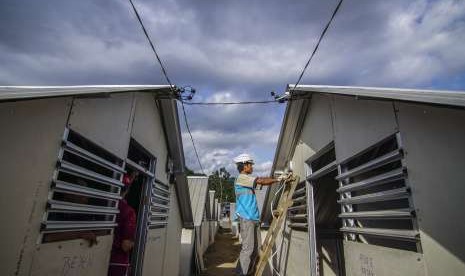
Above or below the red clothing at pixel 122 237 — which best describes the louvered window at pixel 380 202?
above

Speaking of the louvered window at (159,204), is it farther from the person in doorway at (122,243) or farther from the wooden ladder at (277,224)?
the wooden ladder at (277,224)

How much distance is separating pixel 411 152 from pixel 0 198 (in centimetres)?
289

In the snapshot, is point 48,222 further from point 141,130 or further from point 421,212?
point 421,212

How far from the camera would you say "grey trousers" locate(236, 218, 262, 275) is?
15.0 ft

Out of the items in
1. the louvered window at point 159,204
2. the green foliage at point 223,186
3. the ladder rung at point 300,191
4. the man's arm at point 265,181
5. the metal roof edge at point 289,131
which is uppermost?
the green foliage at point 223,186

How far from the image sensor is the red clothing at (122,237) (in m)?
4.03

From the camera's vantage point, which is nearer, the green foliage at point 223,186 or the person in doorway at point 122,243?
the person in doorway at point 122,243

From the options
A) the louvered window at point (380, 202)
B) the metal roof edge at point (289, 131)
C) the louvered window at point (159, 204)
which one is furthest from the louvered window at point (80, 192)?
the metal roof edge at point (289, 131)

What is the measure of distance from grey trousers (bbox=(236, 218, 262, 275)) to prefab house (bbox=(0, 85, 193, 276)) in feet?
5.38

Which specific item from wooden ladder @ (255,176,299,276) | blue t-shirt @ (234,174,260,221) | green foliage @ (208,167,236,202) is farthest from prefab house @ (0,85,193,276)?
green foliage @ (208,167,236,202)

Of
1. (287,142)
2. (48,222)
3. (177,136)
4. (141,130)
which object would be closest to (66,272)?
(48,222)

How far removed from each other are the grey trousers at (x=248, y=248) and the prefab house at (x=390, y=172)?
2.80 feet

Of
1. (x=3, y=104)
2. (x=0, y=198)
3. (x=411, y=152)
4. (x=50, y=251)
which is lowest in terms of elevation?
(x=50, y=251)

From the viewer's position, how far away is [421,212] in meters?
2.05
